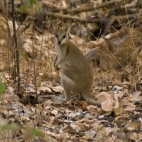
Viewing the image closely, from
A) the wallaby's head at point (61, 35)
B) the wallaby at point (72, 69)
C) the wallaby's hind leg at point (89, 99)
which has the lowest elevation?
the wallaby's hind leg at point (89, 99)

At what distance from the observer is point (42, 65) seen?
9.95 meters

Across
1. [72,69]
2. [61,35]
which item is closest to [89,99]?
[72,69]

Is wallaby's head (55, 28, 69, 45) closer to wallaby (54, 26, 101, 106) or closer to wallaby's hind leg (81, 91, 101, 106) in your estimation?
wallaby (54, 26, 101, 106)

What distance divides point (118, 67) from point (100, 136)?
15.9 feet

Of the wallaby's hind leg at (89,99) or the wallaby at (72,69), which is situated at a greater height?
the wallaby at (72,69)

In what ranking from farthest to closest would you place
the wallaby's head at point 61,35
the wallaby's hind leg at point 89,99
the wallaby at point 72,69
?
1. the wallaby's head at point 61,35
2. the wallaby at point 72,69
3. the wallaby's hind leg at point 89,99

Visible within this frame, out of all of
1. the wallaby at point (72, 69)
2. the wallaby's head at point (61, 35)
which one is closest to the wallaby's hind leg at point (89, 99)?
the wallaby at point (72, 69)

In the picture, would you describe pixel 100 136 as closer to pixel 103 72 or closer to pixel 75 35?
pixel 103 72

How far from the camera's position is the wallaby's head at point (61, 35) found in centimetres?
747

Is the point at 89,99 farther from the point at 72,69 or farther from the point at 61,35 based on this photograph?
Result: the point at 61,35

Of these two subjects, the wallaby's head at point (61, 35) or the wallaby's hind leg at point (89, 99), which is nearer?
the wallaby's hind leg at point (89, 99)

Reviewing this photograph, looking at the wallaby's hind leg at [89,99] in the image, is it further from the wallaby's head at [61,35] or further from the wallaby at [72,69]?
the wallaby's head at [61,35]

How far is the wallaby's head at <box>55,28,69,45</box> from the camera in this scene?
24.5 ft

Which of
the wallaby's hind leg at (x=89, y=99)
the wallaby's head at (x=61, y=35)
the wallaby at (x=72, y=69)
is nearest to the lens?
the wallaby's hind leg at (x=89, y=99)
